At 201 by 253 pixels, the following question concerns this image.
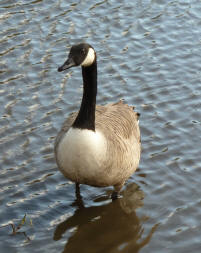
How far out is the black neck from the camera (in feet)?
20.7

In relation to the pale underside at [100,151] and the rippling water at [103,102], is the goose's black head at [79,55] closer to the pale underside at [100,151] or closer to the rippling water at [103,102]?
the pale underside at [100,151]

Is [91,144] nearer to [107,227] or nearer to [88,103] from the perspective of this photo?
[88,103]

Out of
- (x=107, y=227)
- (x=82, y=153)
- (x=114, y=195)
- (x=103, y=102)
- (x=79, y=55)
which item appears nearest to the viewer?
(x=79, y=55)

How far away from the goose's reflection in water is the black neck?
1.22m

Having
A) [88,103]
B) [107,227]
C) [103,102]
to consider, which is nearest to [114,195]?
A: [107,227]

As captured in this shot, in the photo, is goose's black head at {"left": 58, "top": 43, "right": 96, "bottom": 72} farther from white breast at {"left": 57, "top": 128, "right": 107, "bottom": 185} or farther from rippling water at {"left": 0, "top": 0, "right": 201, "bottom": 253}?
rippling water at {"left": 0, "top": 0, "right": 201, "bottom": 253}

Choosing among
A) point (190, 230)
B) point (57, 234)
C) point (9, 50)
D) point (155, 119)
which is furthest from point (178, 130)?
point (9, 50)

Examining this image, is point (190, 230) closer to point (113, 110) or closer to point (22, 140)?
point (113, 110)

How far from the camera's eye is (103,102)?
29.9 ft

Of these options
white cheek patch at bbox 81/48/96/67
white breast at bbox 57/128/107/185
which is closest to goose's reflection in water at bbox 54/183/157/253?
white breast at bbox 57/128/107/185

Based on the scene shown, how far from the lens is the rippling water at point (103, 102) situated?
673cm

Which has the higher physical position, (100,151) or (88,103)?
(88,103)

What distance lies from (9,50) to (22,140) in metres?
2.73

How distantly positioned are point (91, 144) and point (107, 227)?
1.23 metres
